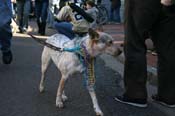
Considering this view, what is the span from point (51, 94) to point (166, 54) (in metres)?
1.62

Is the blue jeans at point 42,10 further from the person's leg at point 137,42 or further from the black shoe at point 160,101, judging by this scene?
the person's leg at point 137,42

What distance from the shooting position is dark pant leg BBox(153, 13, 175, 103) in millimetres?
5750

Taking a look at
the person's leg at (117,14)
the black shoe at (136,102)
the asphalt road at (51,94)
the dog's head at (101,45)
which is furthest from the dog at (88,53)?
the person's leg at (117,14)

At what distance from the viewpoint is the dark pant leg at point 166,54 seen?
575 centimetres

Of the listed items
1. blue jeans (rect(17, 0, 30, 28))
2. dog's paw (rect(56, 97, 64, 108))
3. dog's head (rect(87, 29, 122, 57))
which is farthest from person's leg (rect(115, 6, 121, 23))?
dog's head (rect(87, 29, 122, 57))

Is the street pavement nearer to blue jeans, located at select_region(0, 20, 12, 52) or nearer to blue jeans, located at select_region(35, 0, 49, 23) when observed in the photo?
blue jeans, located at select_region(0, 20, 12, 52)

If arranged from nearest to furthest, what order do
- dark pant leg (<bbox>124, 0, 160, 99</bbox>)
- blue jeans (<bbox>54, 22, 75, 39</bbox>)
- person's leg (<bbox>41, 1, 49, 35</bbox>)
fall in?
dark pant leg (<bbox>124, 0, 160, 99</bbox>) → blue jeans (<bbox>54, 22, 75, 39</bbox>) → person's leg (<bbox>41, 1, 49, 35</bbox>)

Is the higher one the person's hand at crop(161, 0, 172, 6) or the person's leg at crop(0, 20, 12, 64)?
the person's hand at crop(161, 0, 172, 6)

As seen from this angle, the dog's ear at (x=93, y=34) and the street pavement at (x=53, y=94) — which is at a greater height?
the dog's ear at (x=93, y=34)

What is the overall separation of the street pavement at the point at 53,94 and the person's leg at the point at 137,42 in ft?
0.75

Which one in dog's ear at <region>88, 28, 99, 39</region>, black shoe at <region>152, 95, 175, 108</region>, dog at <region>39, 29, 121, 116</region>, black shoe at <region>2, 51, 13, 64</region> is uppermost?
dog's ear at <region>88, 28, 99, 39</region>

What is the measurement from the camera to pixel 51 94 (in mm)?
6426

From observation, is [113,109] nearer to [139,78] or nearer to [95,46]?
[139,78]

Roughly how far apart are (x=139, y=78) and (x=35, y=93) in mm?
1489
